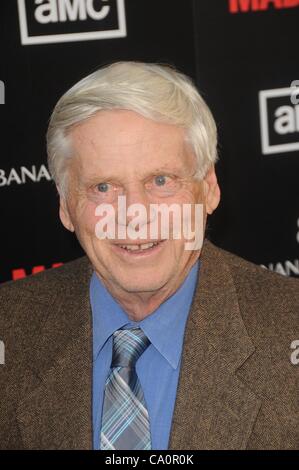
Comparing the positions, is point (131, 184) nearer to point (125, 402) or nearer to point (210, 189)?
point (210, 189)

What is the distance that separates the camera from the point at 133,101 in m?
1.86

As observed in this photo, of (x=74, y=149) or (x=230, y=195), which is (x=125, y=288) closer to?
(x=74, y=149)

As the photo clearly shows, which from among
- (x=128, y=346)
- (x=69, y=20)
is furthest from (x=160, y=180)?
(x=69, y=20)

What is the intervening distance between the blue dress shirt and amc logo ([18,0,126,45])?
1139 millimetres

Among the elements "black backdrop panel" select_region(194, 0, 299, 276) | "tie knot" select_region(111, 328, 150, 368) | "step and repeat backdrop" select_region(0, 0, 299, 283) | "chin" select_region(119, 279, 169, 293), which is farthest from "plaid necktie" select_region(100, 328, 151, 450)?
"black backdrop panel" select_region(194, 0, 299, 276)

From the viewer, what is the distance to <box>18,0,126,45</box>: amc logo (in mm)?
2857

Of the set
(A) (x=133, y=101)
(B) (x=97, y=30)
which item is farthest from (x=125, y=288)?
(B) (x=97, y=30)

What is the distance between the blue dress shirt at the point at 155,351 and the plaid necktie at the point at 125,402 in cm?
2

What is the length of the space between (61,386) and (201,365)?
0.33 metres

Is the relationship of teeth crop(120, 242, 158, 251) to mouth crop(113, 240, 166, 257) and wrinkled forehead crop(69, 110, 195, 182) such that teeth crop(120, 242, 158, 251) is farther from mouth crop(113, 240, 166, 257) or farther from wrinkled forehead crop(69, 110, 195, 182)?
wrinkled forehead crop(69, 110, 195, 182)

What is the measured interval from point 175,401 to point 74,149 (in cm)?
61

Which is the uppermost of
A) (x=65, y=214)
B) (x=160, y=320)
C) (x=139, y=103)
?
(x=139, y=103)

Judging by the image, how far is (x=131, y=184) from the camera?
1889 millimetres

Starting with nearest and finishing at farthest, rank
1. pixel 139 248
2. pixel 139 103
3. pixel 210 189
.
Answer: pixel 139 103 → pixel 139 248 → pixel 210 189
